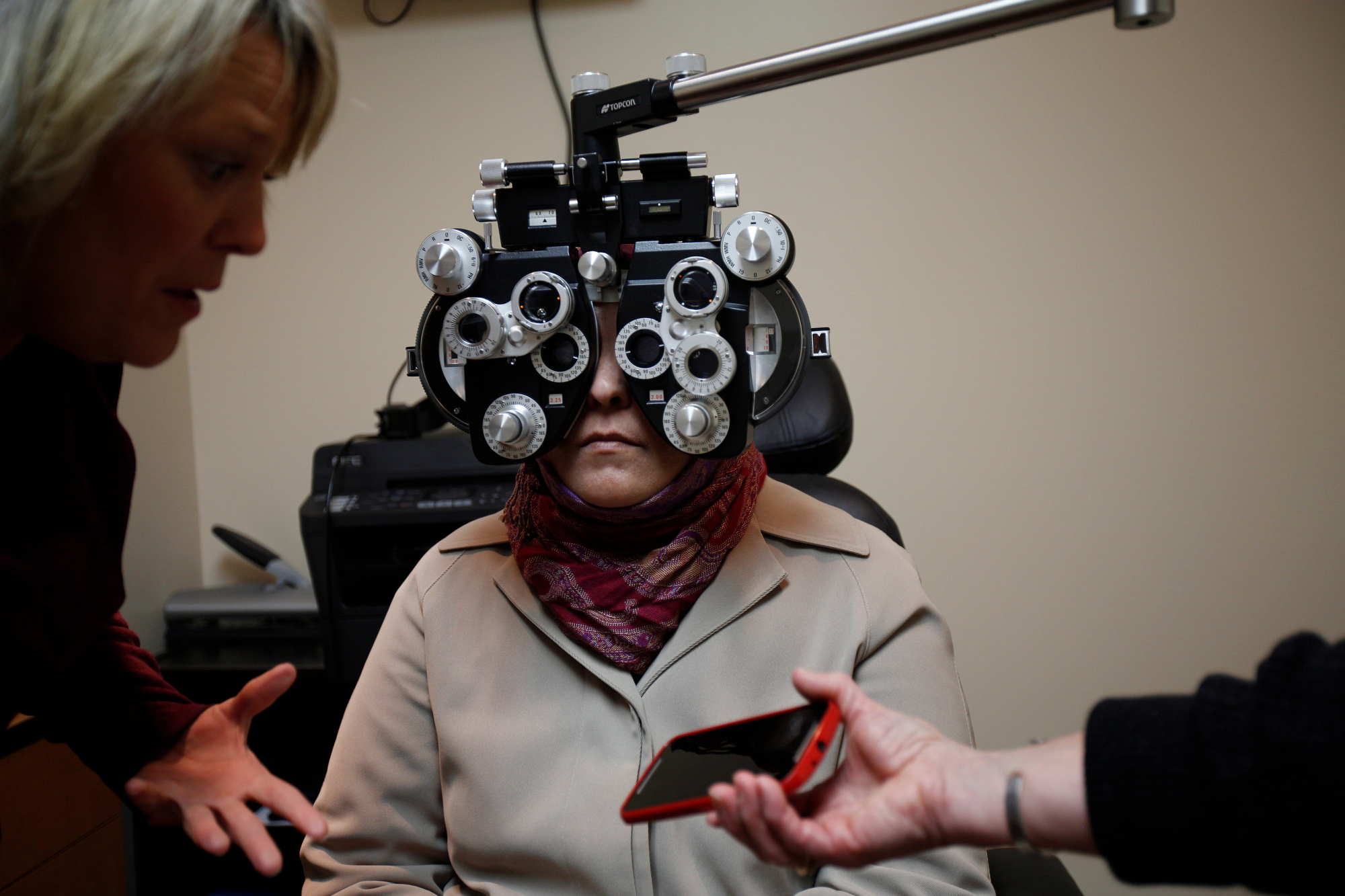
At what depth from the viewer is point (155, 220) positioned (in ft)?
2.15

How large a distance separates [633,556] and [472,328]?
324mm

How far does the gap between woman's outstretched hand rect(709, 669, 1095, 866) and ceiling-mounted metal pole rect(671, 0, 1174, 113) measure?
0.52 meters

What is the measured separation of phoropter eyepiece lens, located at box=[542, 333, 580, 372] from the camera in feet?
3.24

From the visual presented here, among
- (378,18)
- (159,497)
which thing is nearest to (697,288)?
(378,18)

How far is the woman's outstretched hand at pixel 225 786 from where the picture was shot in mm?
821

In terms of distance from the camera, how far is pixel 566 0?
198 cm

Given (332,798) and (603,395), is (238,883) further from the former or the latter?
(603,395)

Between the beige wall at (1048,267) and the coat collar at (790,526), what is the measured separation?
2.80 ft

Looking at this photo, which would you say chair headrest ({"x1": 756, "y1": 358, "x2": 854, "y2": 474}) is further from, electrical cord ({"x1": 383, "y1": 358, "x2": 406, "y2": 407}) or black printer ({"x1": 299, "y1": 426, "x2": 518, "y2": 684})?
electrical cord ({"x1": 383, "y1": 358, "x2": 406, "y2": 407})

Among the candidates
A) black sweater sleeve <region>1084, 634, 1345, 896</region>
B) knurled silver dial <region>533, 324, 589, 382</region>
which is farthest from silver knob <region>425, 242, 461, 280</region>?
black sweater sleeve <region>1084, 634, 1345, 896</region>

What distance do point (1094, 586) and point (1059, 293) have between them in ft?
2.02

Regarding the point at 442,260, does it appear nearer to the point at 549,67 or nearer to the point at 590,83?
the point at 590,83

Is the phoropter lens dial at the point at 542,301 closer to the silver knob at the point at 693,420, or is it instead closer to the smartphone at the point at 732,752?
the silver knob at the point at 693,420

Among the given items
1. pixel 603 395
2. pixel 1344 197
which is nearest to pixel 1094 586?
pixel 1344 197
